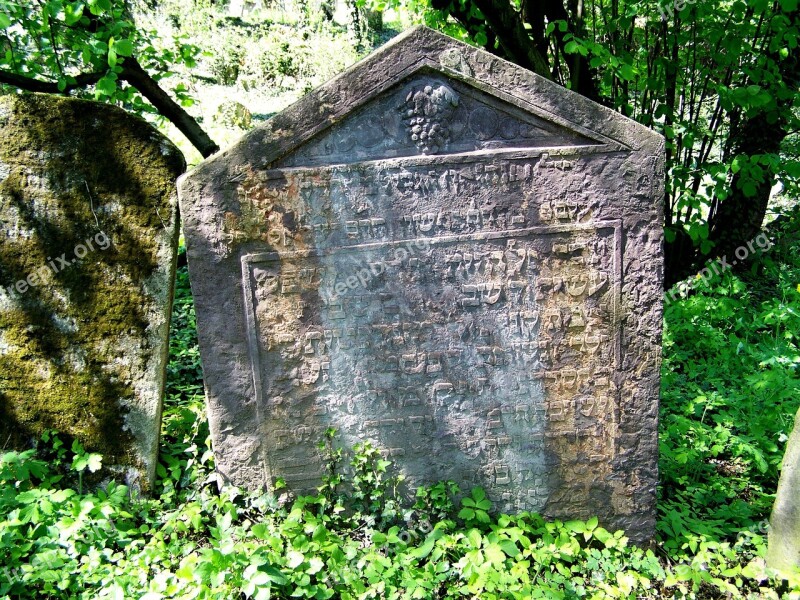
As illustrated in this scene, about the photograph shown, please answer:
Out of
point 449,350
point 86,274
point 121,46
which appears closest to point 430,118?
point 449,350

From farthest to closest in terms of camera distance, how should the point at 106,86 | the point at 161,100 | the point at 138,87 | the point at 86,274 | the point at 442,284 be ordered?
1. the point at 161,100
2. the point at 138,87
3. the point at 106,86
4. the point at 86,274
5. the point at 442,284

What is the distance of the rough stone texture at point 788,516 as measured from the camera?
2.59 m

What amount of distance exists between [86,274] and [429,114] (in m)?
1.73

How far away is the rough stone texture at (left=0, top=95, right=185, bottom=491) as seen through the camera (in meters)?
2.83

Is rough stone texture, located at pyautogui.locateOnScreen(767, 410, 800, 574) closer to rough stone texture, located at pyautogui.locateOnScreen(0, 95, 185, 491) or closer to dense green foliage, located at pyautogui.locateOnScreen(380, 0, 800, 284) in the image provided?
dense green foliage, located at pyautogui.locateOnScreen(380, 0, 800, 284)

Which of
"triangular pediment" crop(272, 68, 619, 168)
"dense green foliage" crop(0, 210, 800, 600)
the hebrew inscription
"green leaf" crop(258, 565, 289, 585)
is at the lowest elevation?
"dense green foliage" crop(0, 210, 800, 600)

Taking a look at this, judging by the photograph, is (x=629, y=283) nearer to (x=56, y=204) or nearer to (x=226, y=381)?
(x=226, y=381)

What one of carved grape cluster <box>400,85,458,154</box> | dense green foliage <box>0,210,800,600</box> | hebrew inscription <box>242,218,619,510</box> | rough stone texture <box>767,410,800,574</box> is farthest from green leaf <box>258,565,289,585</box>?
rough stone texture <box>767,410,800,574</box>

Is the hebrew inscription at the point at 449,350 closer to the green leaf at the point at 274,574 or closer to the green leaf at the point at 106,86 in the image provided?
the green leaf at the point at 274,574

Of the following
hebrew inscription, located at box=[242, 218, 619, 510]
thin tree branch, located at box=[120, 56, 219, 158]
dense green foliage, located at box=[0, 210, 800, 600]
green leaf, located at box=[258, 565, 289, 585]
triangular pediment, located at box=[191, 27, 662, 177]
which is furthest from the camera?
thin tree branch, located at box=[120, 56, 219, 158]

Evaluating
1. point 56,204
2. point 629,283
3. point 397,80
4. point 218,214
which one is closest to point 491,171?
point 397,80

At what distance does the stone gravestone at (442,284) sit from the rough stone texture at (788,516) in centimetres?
52

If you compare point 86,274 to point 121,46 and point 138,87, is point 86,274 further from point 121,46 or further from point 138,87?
point 138,87

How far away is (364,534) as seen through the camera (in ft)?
9.39
